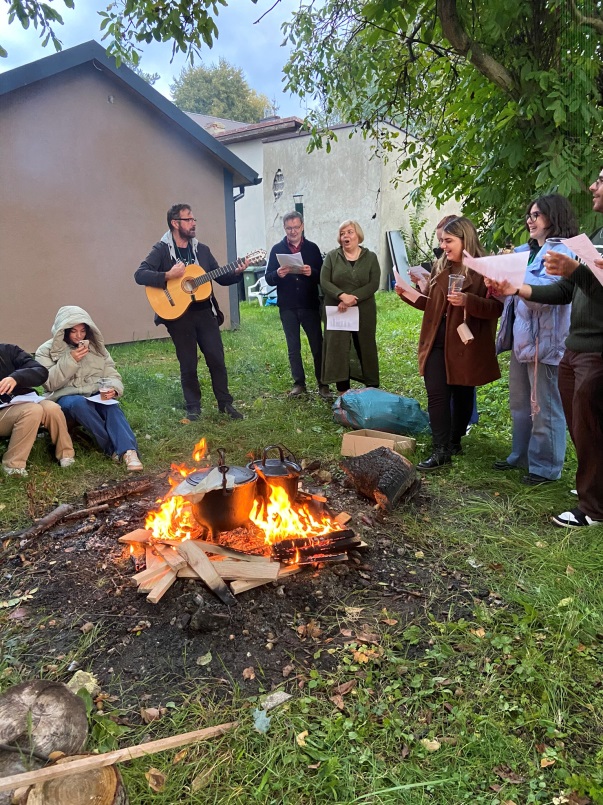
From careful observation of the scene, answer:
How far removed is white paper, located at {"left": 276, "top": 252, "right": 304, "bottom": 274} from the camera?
618 cm

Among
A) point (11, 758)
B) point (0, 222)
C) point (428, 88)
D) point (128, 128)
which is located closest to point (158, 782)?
point (11, 758)

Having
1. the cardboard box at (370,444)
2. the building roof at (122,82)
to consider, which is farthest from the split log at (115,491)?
the building roof at (122,82)

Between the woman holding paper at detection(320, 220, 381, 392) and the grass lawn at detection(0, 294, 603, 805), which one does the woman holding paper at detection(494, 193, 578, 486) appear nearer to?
the grass lawn at detection(0, 294, 603, 805)

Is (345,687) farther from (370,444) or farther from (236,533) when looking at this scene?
(370,444)

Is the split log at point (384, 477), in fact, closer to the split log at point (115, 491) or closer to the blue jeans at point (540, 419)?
the blue jeans at point (540, 419)

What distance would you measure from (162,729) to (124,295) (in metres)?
9.83

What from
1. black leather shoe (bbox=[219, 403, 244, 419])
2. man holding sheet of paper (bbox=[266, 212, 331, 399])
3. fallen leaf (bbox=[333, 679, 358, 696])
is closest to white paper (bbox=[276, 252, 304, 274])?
man holding sheet of paper (bbox=[266, 212, 331, 399])

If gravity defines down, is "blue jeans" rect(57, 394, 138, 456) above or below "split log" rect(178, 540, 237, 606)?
above

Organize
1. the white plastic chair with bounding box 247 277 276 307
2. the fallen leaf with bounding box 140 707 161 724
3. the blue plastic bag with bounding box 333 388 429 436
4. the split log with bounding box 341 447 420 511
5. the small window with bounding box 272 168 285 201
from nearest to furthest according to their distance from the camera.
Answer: the fallen leaf with bounding box 140 707 161 724, the split log with bounding box 341 447 420 511, the blue plastic bag with bounding box 333 388 429 436, the white plastic chair with bounding box 247 277 276 307, the small window with bounding box 272 168 285 201

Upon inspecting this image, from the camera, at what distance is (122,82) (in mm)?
10273

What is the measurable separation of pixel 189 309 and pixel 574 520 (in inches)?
165

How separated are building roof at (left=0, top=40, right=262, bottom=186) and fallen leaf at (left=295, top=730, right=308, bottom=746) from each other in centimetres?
832

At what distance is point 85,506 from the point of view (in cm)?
417

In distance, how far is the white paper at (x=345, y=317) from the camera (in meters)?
6.02
